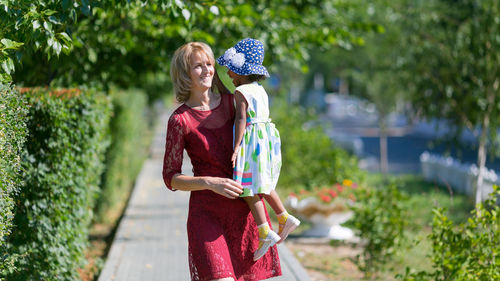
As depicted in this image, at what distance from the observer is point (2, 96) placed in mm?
3740

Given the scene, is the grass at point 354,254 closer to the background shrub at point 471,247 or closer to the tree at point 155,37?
the background shrub at point 471,247

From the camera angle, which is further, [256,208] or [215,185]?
[256,208]

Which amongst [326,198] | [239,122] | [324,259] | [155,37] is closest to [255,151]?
[239,122]

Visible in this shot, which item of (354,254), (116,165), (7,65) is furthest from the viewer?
(116,165)

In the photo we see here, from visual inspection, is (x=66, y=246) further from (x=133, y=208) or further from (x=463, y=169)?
(x=463, y=169)


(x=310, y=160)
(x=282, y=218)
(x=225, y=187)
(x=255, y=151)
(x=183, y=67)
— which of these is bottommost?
(x=310, y=160)

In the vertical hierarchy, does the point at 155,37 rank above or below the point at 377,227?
above

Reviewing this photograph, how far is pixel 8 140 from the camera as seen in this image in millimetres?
3896

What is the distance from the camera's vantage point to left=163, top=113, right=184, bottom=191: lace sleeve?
3377 millimetres

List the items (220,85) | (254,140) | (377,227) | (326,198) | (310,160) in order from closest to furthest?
(254,140)
(220,85)
(377,227)
(326,198)
(310,160)

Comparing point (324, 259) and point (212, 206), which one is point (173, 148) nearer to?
point (212, 206)

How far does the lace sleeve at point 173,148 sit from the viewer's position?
338 cm

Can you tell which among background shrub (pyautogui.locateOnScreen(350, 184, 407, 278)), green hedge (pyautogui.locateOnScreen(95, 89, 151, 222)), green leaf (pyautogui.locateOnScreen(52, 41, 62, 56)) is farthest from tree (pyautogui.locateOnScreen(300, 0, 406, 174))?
green leaf (pyautogui.locateOnScreen(52, 41, 62, 56))

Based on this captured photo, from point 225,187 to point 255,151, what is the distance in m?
0.25
